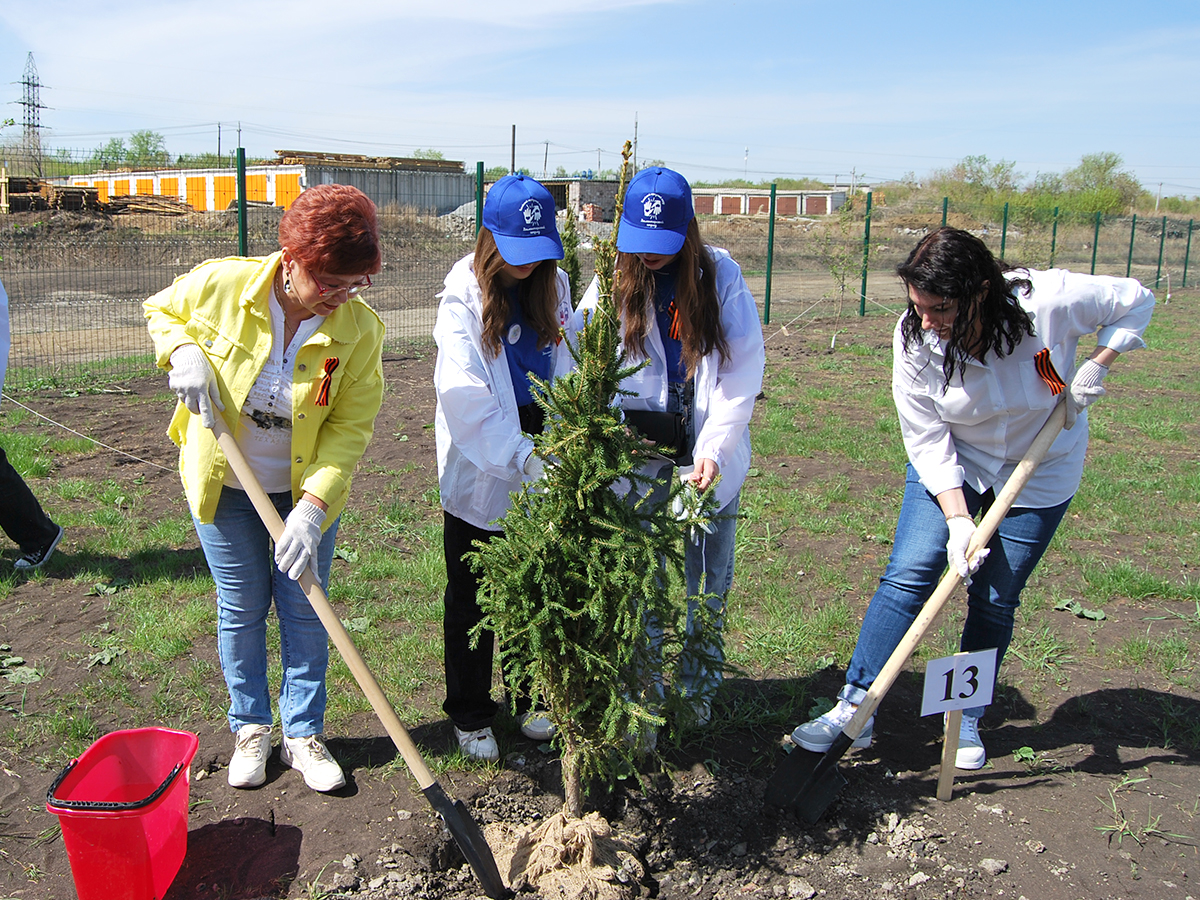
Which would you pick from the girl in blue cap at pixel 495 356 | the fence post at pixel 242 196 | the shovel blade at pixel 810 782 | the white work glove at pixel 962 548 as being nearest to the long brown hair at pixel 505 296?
the girl in blue cap at pixel 495 356

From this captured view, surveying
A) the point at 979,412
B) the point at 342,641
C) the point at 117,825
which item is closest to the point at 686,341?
the point at 979,412

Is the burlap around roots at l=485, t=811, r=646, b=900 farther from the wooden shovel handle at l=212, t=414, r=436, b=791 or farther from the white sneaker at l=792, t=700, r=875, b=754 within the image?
the white sneaker at l=792, t=700, r=875, b=754

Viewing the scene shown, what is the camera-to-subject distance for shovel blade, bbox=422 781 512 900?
258 cm

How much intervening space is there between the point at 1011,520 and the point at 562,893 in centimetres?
194

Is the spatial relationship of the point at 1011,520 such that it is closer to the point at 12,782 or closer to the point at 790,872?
the point at 790,872

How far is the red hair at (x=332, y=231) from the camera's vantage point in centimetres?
247

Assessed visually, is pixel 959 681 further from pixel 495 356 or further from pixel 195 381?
pixel 195 381

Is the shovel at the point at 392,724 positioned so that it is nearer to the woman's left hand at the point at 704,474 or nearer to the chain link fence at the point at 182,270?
the woman's left hand at the point at 704,474

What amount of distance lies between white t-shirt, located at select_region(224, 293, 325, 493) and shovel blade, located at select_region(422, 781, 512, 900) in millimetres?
1140

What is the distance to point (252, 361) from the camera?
2666 mm

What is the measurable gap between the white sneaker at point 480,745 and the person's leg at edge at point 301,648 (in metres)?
0.51

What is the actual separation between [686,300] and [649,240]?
0.25 metres

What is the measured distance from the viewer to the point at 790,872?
278 cm

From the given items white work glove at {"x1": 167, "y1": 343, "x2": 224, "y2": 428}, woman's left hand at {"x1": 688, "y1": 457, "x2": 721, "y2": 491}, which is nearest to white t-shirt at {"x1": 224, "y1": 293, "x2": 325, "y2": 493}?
white work glove at {"x1": 167, "y1": 343, "x2": 224, "y2": 428}
